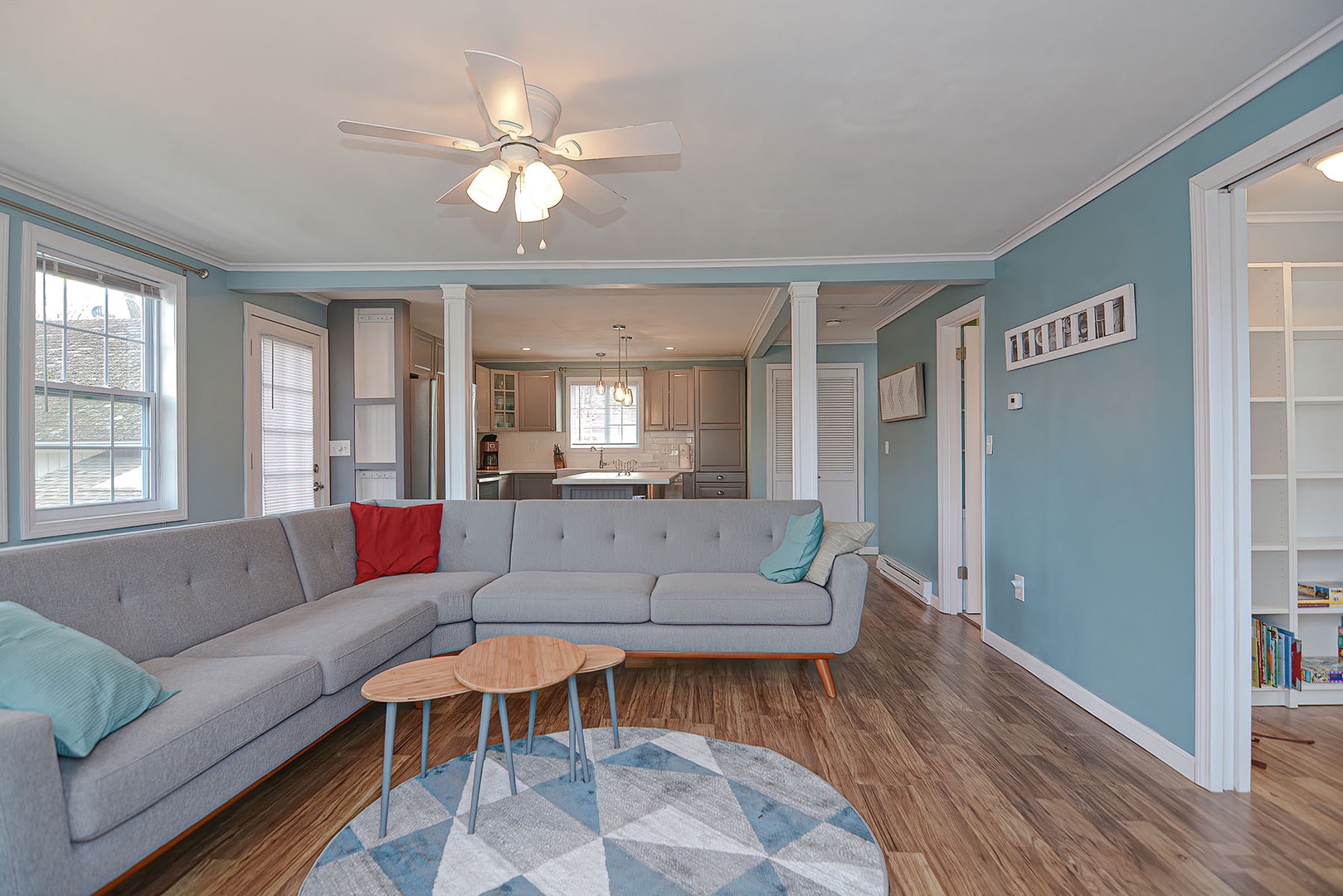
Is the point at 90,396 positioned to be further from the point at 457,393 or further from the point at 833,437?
the point at 833,437

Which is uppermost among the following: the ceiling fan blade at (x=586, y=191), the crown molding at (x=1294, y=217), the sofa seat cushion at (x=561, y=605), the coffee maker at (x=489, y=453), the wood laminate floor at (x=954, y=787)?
the crown molding at (x=1294, y=217)

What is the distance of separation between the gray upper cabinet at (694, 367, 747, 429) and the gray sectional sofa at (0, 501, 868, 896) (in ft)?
13.7

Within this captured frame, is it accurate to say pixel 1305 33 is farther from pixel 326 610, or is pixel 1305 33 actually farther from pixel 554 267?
pixel 326 610

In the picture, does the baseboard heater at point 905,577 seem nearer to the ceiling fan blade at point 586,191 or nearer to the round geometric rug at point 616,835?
the round geometric rug at point 616,835

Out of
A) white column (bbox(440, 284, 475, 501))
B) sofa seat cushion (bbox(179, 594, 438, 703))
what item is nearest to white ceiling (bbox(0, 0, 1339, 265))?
white column (bbox(440, 284, 475, 501))

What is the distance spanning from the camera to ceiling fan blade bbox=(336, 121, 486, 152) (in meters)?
1.84

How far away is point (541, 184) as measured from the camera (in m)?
2.03

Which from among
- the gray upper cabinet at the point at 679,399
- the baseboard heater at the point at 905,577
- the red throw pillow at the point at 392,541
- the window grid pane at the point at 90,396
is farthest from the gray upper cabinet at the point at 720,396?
the window grid pane at the point at 90,396

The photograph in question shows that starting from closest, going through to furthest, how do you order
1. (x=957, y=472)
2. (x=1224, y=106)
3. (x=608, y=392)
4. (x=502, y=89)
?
(x=502, y=89), (x=1224, y=106), (x=957, y=472), (x=608, y=392)

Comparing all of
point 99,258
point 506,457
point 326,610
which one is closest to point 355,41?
point 326,610

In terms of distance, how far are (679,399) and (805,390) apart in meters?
4.07

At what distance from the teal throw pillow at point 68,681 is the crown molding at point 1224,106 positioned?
12.4 ft

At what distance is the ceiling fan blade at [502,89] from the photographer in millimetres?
1593

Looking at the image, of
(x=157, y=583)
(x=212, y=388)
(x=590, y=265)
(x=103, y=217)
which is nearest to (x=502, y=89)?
(x=157, y=583)
